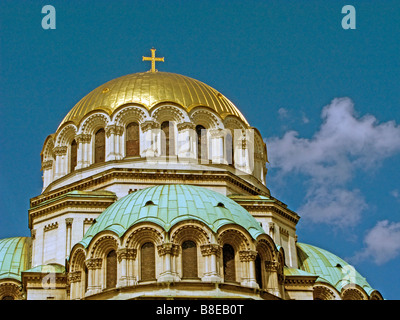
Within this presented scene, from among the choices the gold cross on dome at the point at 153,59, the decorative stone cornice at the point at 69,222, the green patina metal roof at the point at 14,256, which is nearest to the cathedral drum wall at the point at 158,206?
the decorative stone cornice at the point at 69,222

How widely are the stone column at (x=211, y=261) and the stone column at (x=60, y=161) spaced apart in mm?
11495

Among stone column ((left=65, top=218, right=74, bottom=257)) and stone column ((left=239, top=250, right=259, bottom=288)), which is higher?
stone column ((left=65, top=218, right=74, bottom=257))

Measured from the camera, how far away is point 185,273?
31.7 meters

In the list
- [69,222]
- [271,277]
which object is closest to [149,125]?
[69,222]

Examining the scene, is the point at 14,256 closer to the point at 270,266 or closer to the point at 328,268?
the point at 270,266

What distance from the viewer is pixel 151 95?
42000mm

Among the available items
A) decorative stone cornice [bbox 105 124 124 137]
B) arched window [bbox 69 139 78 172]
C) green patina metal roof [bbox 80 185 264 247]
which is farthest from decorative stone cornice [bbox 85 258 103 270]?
arched window [bbox 69 139 78 172]

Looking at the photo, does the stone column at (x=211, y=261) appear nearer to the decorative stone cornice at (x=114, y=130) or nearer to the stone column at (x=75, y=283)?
the stone column at (x=75, y=283)

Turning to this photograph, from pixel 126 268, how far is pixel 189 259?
1940mm

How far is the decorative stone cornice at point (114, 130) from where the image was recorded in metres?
41.0

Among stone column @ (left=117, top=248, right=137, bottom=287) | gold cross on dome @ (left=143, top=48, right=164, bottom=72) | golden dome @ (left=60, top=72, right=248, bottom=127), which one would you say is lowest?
stone column @ (left=117, top=248, right=137, bottom=287)

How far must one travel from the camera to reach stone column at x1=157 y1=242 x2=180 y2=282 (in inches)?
1225

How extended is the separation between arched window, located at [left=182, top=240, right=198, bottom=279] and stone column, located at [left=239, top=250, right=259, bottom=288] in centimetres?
151

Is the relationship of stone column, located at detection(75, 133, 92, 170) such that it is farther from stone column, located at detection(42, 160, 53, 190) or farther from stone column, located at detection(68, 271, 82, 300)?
stone column, located at detection(68, 271, 82, 300)
